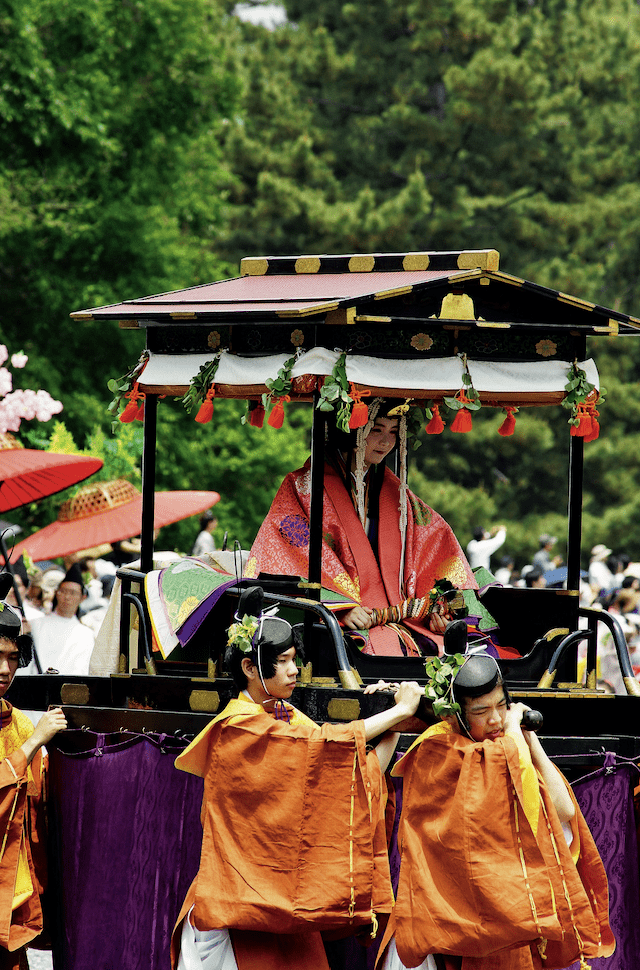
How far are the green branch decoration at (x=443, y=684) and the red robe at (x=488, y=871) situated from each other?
0.10 meters

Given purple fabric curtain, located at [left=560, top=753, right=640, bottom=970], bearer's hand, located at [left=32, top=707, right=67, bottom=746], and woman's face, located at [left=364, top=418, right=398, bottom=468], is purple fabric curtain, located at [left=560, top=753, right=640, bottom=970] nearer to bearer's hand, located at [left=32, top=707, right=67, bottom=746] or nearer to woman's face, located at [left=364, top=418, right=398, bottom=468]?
bearer's hand, located at [left=32, top=707, right=67, bottom=746]

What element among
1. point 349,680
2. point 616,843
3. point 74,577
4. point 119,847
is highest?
point 74,577

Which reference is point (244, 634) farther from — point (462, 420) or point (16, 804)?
point (462, 420)

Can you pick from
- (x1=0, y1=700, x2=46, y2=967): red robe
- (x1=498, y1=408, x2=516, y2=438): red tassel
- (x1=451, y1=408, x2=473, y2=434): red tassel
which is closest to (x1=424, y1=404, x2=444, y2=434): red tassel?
(x1=498, y1=408, x2=516, y2=438): red tassel

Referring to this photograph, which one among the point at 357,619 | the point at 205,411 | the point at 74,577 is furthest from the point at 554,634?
the point at 74,577

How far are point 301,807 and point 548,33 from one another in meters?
26.4

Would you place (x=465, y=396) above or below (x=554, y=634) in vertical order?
above

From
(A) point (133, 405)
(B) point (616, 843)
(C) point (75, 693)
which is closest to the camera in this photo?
(B) point (616, 843)

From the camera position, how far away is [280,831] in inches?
198

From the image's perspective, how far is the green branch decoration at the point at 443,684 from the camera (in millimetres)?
4988

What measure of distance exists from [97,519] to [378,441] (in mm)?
4400

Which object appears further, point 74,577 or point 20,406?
point 20,406

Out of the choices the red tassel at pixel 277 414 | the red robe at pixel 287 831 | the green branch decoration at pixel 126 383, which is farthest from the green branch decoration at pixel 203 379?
the red robe at pixel 287 831

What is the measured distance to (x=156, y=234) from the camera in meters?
18.5
